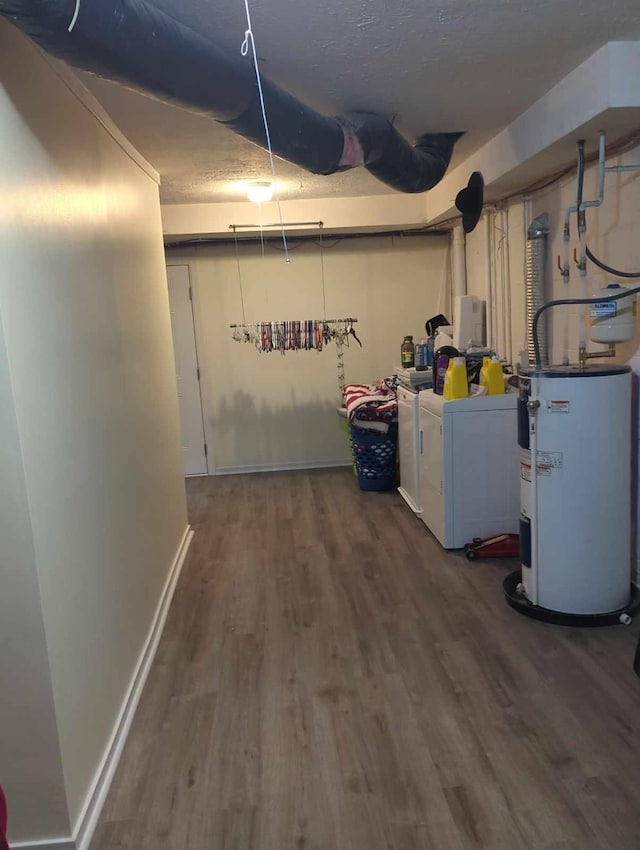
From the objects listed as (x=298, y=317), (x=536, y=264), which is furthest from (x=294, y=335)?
(x=536, y=264)

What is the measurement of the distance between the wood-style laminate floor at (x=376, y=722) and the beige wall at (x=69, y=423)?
26 centimetres

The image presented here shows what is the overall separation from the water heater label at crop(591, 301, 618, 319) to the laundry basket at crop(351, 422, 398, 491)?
88.3 inches

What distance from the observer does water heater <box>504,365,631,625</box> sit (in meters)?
2.74

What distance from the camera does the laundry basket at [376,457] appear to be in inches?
196

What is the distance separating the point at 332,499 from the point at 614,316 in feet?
8.79

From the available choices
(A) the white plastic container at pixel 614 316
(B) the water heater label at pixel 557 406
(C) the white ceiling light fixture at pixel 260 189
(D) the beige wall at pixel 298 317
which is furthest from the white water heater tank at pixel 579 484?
(D) the beige wall at pixel 298 317

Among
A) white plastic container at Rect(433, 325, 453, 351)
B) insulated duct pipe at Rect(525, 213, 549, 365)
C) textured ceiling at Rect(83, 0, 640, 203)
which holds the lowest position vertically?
white plastic container at Rect(433, 325, 453, 351)

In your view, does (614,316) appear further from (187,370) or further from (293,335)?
(187,370)

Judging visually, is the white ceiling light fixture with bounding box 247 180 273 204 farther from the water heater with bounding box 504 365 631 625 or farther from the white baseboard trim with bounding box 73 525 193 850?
the white baseboard trim with bounding box 73 525 193 850

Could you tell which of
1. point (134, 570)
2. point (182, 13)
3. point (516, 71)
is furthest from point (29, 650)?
point (516, 71)

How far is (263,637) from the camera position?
290 centimetres

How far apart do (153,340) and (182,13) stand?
5.94 feet

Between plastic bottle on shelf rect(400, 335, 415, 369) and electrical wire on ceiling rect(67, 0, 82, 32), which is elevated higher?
electrical wire on ceiling rect(67, 0, 82, 32)

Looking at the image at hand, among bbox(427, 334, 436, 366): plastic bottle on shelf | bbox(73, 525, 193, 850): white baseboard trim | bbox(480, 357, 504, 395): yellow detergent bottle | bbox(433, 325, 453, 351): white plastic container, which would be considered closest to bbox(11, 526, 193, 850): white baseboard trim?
bbox(73, 525, 193, 850): white baseboard trim
